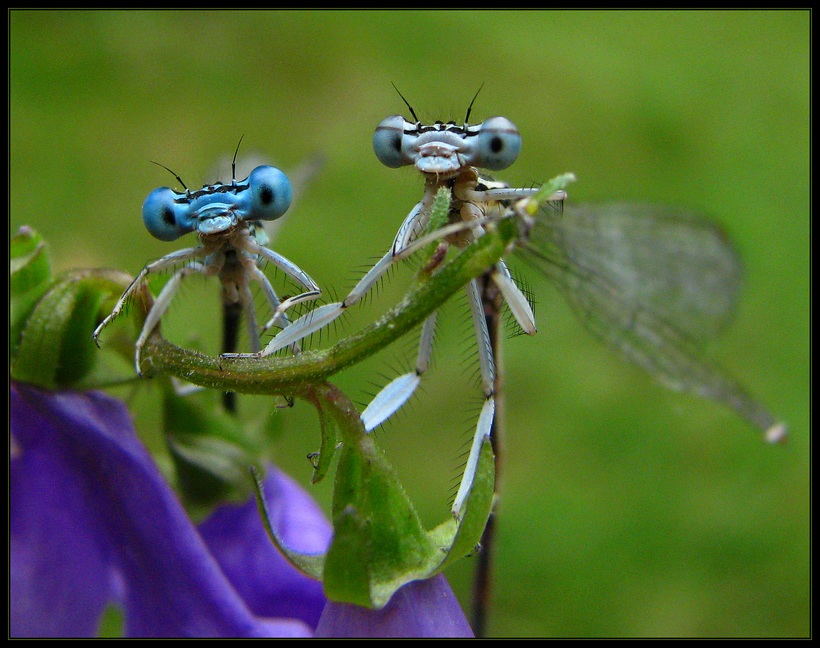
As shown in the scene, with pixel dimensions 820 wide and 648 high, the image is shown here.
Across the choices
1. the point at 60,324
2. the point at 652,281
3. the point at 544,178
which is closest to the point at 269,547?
the point at 60,324

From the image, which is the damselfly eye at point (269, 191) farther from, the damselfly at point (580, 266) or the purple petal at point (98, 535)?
the purple petal at point (98, 535)

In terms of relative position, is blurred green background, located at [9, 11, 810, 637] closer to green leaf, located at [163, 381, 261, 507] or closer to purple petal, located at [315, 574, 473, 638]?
green leaf, located at [163, 381, 261, 507]

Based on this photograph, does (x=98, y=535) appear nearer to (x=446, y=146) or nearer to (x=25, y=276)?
(x=25, y=276)

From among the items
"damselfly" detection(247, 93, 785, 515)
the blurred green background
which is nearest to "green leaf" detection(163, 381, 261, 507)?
"damselfly" detection(247, 93, 785, 515)

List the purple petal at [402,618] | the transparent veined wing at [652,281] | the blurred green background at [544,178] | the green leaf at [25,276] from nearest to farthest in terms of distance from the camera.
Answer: the purple petal at [402,618] → the green leaf at [25,276] → the transparent veined wing at [652,281] → the blurred green background at [544,178]

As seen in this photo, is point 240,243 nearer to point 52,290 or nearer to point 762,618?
point 52,290

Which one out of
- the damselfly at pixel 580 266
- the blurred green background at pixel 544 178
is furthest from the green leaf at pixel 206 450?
the blurred green background at pixel 544 178
